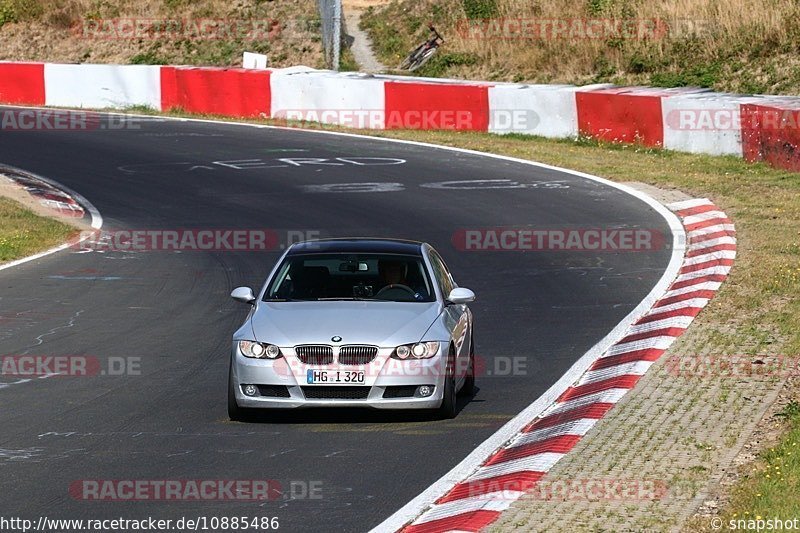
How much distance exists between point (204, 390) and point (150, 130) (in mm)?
23472

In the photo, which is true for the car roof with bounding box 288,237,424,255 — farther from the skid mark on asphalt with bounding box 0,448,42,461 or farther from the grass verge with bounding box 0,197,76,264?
the grass verge with bounding box 0,197,76,264

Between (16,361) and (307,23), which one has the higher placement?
(307,23)

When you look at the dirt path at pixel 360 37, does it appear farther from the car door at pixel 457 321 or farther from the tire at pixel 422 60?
the car door at pixel 457 321

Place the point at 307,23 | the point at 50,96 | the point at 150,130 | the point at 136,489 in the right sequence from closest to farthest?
1. the point at 136,489
2. the point at 150,130
3. the point at 50,96
4. the point at 307,23

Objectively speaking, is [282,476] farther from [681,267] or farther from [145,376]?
[681,267]

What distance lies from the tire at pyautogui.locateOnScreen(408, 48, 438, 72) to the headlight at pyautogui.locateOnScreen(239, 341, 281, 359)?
105 feet

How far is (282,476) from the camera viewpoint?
9.13 m

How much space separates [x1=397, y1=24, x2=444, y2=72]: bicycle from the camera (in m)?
42.5

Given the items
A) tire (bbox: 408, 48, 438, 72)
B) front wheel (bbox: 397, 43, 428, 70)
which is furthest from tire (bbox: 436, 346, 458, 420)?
front wheel (bbox: 397, 43, 428, 70)

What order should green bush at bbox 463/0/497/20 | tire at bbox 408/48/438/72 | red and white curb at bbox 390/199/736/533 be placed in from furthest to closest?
green bush at bbox 463/0/497/20, tire at bbox 408/48/438/72, red and white curb at bbox 390/199/736/533

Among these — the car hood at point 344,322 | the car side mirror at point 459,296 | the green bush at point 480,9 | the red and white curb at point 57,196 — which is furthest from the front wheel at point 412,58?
the car hood at point 344,322

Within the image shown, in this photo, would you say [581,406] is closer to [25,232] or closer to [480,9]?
[25,232]

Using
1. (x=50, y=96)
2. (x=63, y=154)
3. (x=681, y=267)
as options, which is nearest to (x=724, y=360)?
(x=681, y=267)

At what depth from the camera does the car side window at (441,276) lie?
12141 mm
